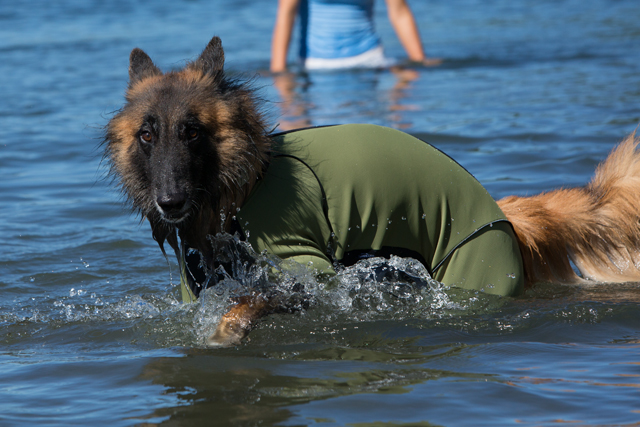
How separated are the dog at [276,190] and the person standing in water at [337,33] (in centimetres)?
814

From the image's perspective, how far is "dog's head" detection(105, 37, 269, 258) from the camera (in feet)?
12.3

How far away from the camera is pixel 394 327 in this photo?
14.5 ft

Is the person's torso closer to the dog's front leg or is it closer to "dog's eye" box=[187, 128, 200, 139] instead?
"dog's eye" box=[187, 128, 200, 139]

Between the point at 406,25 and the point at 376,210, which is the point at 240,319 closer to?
the point at 376,210

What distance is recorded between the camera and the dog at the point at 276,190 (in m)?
3.83

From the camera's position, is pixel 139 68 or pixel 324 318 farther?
pixel 324 318

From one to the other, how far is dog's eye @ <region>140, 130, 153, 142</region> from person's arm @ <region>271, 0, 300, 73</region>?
8.42 m

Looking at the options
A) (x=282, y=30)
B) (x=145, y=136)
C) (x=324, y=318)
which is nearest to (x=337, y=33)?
(x=282, y=30)

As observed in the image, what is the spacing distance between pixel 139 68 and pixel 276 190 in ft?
3.65

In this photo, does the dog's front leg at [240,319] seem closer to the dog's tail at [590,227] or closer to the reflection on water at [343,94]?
the dog's tail at [590,227]

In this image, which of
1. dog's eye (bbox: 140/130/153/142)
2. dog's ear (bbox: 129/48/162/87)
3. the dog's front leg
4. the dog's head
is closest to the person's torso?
dog's ear (bbox: 129/48/162/87)

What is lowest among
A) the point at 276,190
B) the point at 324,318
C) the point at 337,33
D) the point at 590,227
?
the point at 324,318

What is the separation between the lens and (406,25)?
501 inches

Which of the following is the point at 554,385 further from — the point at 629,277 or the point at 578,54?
the point at 578,54
